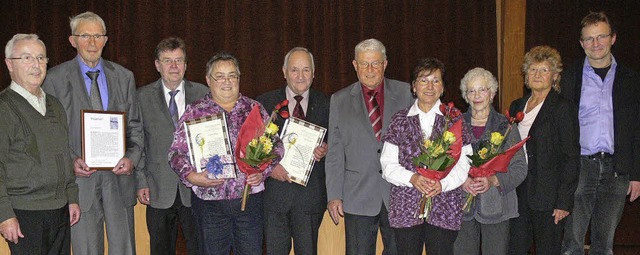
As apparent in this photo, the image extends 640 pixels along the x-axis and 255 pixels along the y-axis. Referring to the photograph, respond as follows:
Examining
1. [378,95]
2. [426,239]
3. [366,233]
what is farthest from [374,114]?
[426,239]

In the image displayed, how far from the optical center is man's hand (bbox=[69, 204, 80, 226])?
372 cm

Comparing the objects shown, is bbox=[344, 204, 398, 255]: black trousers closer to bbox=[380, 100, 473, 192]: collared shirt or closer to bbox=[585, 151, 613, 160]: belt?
bbox=[380, 100, 473, 192]: collared shirt

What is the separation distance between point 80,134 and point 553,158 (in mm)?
3054

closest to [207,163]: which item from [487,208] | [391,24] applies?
[487,208]

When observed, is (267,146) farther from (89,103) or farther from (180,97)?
(89,103)

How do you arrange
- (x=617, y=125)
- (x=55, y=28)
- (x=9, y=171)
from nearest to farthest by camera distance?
(x=9, y=171), (x=617, y=125), (x=55, y=28)

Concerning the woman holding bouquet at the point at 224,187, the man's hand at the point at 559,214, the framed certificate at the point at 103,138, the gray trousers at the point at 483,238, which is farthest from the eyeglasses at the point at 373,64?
the framed certificate at the point at 103,138

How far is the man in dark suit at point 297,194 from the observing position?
4074 millimetres

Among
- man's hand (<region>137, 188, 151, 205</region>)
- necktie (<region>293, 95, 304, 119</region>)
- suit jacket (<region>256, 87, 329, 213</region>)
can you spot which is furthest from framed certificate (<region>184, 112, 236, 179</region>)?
man's hand (<region>137, 188, 151, 205</region>)

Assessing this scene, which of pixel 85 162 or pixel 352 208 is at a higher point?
pixel 85 162

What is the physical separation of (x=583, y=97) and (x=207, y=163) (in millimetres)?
2668

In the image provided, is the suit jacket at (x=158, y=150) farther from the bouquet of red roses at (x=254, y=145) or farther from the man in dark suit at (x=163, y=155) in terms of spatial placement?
the bouquet of red roses at (x=254, y=145)

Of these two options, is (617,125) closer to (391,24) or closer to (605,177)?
(605,177)

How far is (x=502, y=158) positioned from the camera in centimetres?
376
